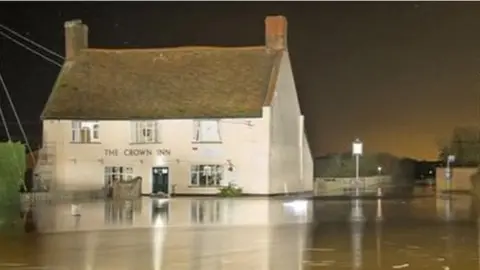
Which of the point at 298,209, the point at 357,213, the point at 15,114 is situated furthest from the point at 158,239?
the point at 15,114

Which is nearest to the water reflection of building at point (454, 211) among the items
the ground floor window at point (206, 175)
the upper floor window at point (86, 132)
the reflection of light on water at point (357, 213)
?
the reflection of light on water at point (357, 213)

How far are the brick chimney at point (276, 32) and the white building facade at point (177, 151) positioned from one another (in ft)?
1.09

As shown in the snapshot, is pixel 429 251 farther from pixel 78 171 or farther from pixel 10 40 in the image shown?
pixel 10 40

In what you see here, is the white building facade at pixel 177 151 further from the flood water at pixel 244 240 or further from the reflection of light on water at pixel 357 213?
the flood water at pixel 244 240

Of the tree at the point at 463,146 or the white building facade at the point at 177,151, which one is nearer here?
the white building facade at the point at 177,151

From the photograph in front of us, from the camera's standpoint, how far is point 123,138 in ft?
159

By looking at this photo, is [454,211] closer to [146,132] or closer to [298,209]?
[298,209]

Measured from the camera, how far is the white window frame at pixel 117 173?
48062 mm

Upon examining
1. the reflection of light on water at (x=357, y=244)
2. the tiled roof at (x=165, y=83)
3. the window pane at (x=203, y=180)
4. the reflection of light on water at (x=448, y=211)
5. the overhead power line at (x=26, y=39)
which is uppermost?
the overhead power line at (x=26, y=39)

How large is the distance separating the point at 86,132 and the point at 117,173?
3232 millimetres

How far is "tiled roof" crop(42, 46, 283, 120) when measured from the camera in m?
48.2

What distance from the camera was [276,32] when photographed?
50969 millimetres

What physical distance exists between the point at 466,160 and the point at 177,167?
23.0 metres

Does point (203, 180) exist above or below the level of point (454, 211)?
above
